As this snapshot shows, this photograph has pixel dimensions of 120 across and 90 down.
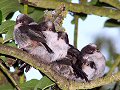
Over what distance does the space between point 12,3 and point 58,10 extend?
0.70 feet

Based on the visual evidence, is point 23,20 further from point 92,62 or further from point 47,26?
point 92,62

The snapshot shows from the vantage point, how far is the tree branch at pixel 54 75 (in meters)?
1.29

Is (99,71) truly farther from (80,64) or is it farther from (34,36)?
(34,36)

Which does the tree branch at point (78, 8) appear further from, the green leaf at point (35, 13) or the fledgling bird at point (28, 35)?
the fledgling bird at point (28, 35)

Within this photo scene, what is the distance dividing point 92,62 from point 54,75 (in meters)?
0.26

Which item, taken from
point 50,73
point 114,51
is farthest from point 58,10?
point 114,51

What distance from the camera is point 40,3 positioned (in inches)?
68.8

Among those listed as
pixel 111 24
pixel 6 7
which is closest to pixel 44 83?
pixel 6 7

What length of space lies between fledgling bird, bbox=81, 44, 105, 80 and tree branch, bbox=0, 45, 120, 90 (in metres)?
0.15

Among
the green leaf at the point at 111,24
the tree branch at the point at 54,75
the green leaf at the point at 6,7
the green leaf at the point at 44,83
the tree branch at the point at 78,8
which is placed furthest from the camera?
the green leaf at the point at 111,24

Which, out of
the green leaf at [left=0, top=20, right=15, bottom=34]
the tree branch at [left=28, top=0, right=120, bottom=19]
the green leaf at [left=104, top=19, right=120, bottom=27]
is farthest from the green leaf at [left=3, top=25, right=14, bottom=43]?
the green leaf at [left=104, top=19, right=120, bottom=27]

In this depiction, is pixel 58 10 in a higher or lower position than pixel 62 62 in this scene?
higher

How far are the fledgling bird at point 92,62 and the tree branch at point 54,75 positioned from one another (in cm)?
15

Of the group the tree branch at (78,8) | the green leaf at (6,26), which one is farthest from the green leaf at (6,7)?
the tree branch at (78,8)
